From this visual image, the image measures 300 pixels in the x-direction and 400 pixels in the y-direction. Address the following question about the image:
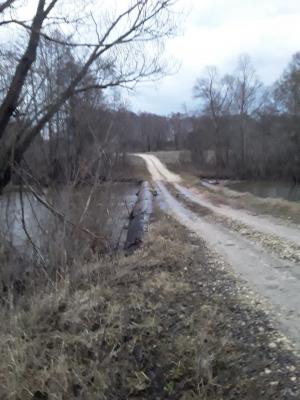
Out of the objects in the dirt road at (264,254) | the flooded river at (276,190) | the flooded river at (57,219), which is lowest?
the flooded river at (276,190)

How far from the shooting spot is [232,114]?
2854 inches

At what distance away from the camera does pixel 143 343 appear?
5836mm

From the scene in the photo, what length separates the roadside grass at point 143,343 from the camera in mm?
4742

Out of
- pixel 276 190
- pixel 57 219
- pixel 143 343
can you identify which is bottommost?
pixel 276 190

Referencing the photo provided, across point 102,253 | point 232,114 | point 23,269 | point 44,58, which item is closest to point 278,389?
point 23,269

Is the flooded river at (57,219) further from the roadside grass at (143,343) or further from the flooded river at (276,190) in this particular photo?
the flooded river at (276,190)

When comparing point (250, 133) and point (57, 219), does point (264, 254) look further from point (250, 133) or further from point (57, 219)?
point (250, 133)

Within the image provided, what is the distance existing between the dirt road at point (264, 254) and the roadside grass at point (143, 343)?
0.32 meters

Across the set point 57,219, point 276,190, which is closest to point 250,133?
point 276,190

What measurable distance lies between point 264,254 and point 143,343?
4874 millimetres

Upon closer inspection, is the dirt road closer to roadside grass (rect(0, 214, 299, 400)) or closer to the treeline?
roadside grass (rect(0, 214, 299, 400))

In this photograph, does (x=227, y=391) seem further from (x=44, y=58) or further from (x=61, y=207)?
(x=44, y=58)

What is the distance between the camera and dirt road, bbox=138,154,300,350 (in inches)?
253

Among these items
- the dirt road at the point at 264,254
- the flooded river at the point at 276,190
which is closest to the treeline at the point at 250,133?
the flooded river at the point at 276,190
